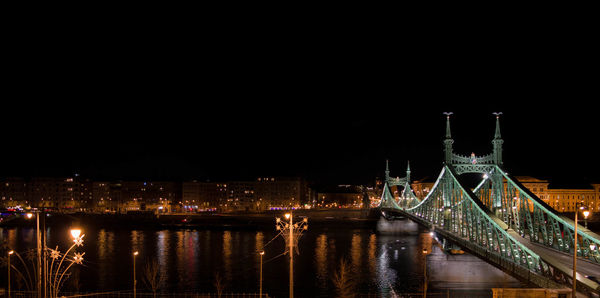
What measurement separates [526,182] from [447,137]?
87903 millimetres

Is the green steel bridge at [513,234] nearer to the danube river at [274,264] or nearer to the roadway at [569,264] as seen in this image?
the roadway at [569,264]

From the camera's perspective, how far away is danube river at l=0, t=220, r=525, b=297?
1559 inches

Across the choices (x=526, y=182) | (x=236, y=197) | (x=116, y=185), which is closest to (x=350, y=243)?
(x=526, y=182)

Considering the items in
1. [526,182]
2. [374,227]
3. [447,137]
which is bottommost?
[374,227]

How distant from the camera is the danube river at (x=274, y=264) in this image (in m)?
39.6

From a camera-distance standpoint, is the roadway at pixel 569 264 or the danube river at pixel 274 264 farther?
the danube river at pixel 274 264

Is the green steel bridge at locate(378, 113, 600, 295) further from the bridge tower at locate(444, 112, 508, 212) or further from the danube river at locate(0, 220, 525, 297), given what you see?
the danube river at locate(0, 220, 525, 297)

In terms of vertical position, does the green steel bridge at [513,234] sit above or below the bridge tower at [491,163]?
below

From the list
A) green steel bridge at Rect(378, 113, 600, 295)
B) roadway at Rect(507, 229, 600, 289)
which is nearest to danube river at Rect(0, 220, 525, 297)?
green steel bridge at Rect(378, 113, 600, 295)

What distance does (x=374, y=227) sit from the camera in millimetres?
99812

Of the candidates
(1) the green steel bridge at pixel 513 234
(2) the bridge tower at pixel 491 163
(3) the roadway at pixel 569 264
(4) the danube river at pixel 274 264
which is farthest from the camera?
(4) the danube river at pixel 274 264

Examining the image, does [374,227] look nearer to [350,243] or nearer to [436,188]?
[350,243]

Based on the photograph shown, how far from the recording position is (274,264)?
164 feet

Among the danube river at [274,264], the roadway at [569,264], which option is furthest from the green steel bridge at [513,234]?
the danube river at [274,264]
